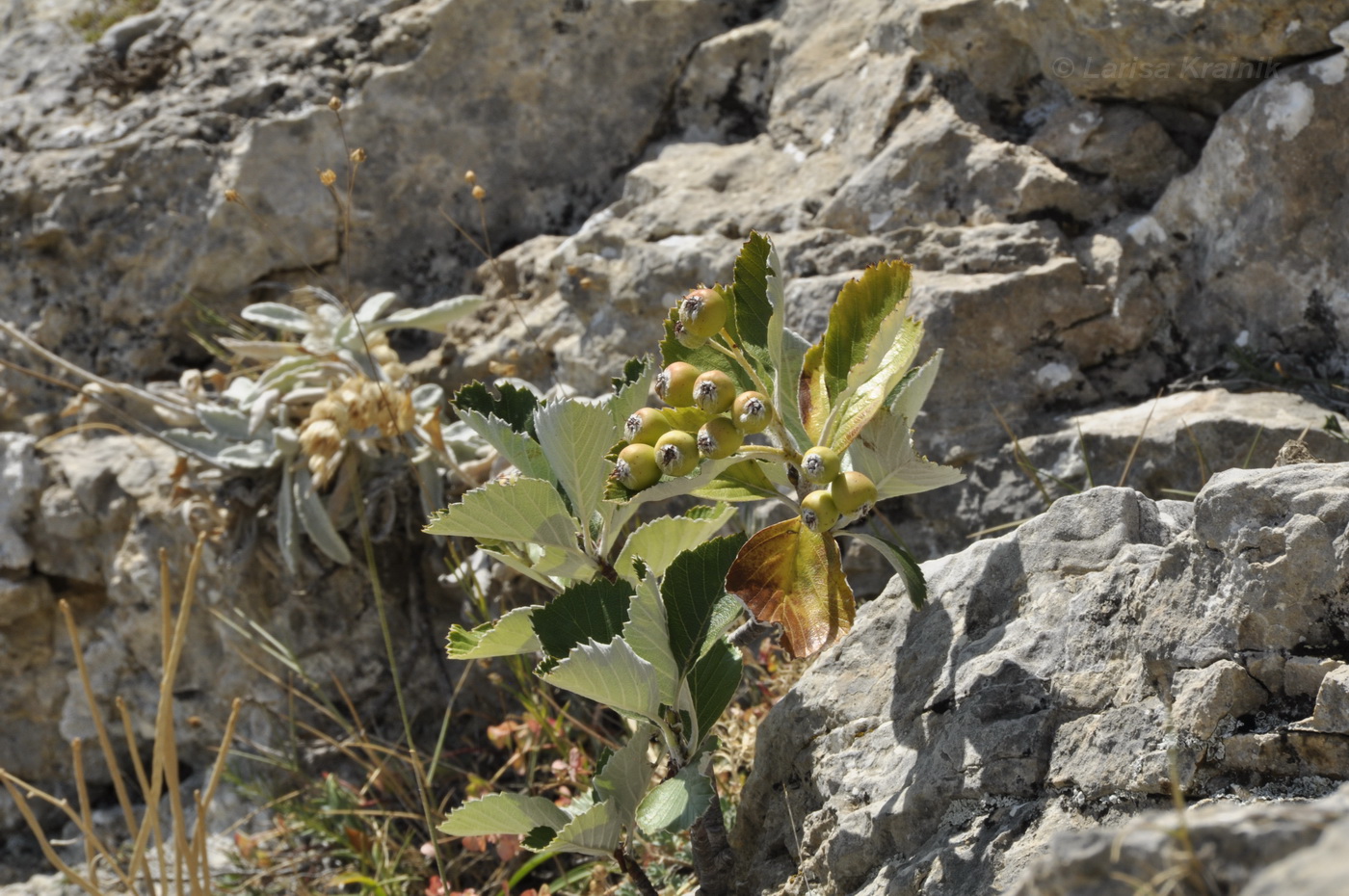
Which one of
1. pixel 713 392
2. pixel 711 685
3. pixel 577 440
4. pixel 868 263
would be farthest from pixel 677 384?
pixel 868 263

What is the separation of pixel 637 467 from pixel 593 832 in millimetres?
618

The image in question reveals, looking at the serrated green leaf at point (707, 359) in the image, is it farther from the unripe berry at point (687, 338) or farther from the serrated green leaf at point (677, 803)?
the serrated green leaf at point (677, 803)

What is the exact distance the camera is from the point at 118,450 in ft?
12.4

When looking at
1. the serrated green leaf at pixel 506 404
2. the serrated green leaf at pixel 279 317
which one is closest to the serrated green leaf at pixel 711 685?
the serrated green leaf at pixel 506 404

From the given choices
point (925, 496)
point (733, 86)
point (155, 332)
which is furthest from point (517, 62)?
point (925, 496)

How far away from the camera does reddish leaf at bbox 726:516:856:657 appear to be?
5.49ft

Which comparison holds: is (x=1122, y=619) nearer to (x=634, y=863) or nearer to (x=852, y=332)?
(x=852, y=332)

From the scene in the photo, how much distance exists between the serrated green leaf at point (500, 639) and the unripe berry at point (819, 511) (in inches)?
18.7

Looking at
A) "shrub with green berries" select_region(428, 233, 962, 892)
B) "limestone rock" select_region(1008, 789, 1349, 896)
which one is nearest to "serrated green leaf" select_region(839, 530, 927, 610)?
"shrub with green berries" select_region(428, 233, 962, 892)

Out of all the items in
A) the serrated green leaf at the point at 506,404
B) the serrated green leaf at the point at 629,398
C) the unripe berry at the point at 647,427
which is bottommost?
the serrated green leaf at the point at 506,404

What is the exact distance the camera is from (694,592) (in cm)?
181

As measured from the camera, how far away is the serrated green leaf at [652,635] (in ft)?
5.52

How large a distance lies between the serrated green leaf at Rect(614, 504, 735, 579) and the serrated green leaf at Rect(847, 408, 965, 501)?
12.3 inches

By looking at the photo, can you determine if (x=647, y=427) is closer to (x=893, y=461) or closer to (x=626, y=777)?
(x=893, y=461)
